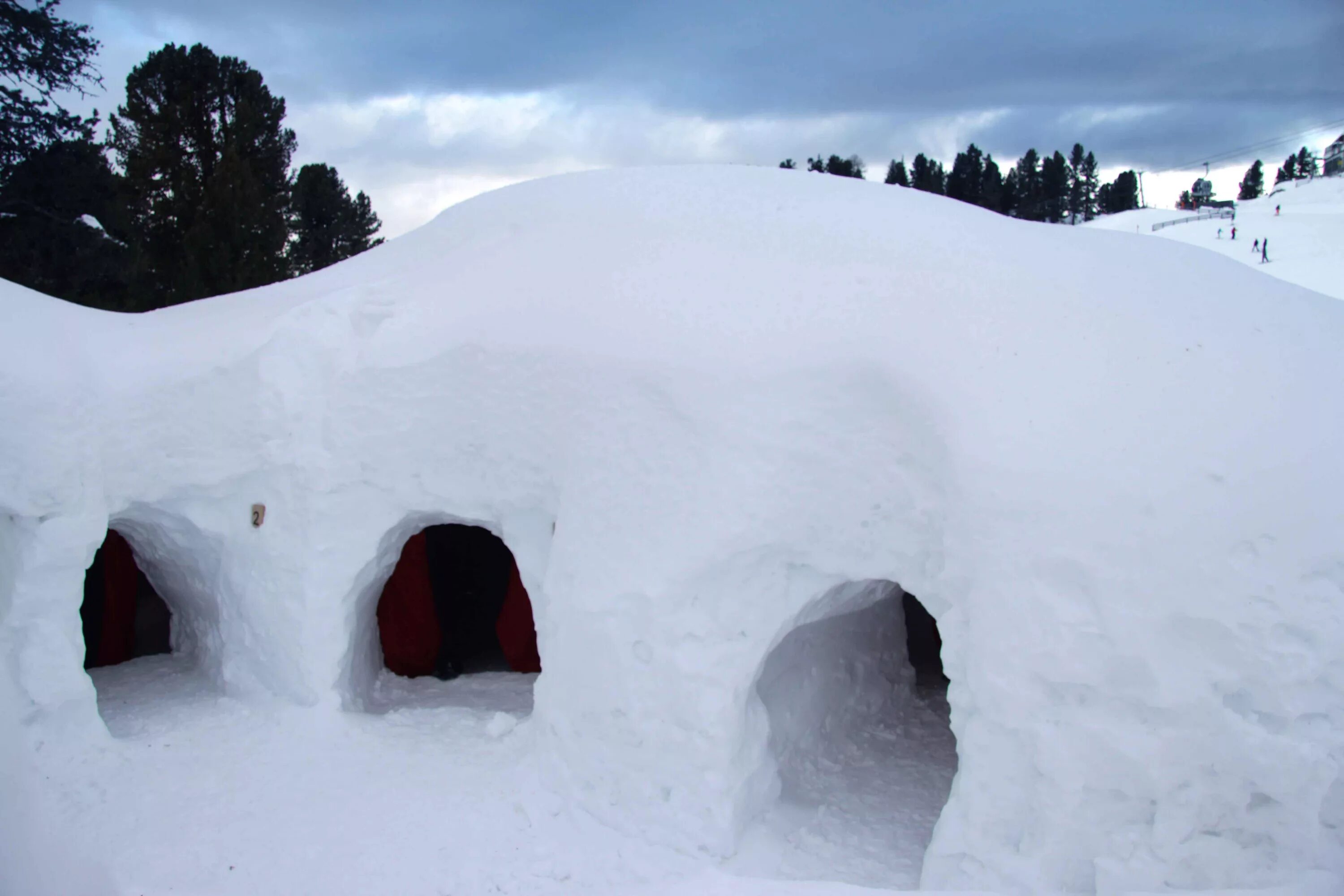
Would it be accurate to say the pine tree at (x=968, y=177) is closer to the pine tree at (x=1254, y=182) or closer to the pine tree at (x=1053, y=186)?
the pine tree at (x=1053, y=186)

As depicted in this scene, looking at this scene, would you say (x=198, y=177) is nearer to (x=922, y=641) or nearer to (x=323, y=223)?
(x=323, y=223)

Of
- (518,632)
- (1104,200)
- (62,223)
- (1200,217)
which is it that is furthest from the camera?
(1104,200)

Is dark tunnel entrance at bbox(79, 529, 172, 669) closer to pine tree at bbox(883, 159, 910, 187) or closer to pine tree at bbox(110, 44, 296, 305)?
pine tree at bbox(110, 44, 296, 305)

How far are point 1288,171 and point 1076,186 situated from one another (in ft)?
85.9

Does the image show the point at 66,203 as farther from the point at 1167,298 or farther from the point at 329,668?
the point at 1167,298

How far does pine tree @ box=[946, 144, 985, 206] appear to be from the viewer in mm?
36375

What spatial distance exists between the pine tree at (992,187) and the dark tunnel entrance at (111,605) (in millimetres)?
34099

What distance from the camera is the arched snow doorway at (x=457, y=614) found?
8.82 meters

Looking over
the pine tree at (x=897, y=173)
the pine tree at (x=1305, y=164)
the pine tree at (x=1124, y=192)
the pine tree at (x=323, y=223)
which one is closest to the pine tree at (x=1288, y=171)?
the pine tree at (x=1305, y=164)

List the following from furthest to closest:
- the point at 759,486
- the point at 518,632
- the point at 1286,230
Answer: the point at 1286,230, the point at 518,632, the point at 759,486

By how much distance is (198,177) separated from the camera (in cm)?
1736

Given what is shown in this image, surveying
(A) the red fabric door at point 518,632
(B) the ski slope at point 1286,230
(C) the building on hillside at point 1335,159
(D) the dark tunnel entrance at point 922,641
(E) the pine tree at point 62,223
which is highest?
(C) the building on hillside at point 1335,159

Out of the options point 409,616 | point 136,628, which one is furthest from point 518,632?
point 136,628

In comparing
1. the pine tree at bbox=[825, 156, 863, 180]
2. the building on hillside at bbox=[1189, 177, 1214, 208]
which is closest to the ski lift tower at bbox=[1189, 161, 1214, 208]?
the building on hillside at bbox=[1189, 177, 1214, 208]
